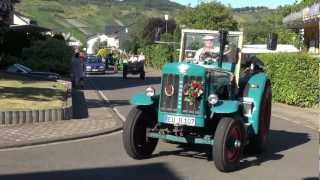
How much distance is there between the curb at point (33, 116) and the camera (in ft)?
45.2

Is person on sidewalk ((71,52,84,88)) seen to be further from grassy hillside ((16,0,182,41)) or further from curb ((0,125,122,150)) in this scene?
grassy hillside ((16,0,182,41))

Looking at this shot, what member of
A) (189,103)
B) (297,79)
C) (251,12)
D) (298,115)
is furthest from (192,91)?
(251,12)

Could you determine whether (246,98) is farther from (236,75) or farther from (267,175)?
(267,175)

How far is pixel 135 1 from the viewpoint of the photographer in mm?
173875

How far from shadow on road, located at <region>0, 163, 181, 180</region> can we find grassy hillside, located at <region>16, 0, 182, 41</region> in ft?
448

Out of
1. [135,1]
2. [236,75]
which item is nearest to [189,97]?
[236,75]

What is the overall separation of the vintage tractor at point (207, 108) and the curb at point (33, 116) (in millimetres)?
3805

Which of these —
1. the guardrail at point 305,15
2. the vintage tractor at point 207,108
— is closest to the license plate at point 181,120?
the vintage tractor at point 207,108

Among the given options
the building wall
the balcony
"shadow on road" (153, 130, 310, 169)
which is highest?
the balcony

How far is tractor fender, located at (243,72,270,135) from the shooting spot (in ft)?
37.7

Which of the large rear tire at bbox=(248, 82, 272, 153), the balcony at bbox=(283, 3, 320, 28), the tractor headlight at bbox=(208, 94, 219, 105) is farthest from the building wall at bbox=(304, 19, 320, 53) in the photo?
the tractor headlight at bbox=(208, 94, 219, 105)

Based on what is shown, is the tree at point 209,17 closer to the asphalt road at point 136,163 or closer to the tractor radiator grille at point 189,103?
the asphalt road at point 136,163

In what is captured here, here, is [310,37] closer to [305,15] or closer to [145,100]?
[305,15]

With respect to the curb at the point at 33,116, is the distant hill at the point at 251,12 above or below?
above
